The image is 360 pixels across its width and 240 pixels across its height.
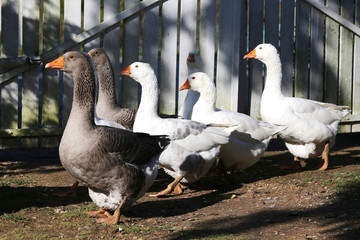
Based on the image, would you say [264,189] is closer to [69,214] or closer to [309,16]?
[69,214]

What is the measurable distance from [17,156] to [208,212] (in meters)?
3.70

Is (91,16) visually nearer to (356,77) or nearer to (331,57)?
(331,57)

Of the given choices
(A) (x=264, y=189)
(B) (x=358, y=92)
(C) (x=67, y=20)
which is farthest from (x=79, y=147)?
(B) (x=358, y=92)

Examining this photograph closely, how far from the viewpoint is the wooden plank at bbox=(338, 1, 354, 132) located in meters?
9.70

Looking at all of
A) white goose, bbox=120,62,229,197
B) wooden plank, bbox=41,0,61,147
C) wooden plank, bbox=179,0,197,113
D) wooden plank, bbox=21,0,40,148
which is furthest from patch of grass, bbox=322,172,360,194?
wooden plank, bbox=21,0,40,148

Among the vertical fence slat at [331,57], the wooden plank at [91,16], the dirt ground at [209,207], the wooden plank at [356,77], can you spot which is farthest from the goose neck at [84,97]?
the wooden plank at [356,77]

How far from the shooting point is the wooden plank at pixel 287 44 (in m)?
9.12

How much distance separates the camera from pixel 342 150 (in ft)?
30.0

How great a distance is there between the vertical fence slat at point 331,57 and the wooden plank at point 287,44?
0.72 meters

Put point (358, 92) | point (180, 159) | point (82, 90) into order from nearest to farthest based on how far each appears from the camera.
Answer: point (82, 90) → point (180, 159) → point (358, 92)

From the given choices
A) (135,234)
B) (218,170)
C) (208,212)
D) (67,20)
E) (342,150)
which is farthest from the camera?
(342,150)

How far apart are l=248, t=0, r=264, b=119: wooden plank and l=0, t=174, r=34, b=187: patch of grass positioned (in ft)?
12.2

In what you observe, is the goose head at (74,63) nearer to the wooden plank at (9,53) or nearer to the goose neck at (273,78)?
the wooden plank at (9,53)

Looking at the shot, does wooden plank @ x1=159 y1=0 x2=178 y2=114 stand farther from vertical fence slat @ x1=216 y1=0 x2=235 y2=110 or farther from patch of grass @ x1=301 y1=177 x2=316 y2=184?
patch of grass @ x1=301 y1=177 x2=316 y2=184
